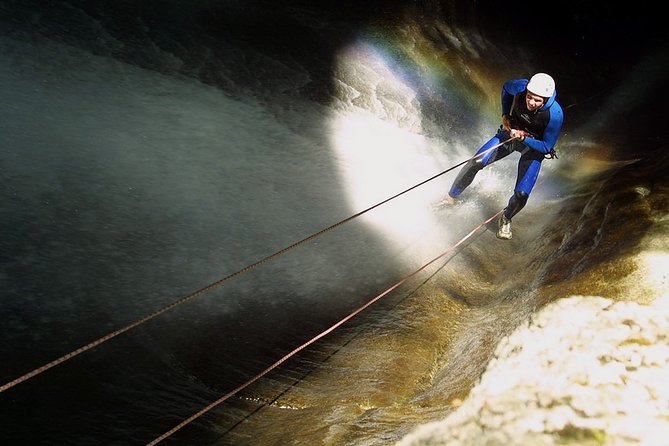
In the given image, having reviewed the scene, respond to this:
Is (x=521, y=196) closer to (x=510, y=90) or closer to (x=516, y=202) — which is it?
(x=516, y=202)

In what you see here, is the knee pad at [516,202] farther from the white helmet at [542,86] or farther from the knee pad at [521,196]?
the white helmet at [542,86]

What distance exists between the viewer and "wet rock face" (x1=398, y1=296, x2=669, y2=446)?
256 cm

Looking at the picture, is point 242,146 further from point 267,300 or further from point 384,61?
point 384,61

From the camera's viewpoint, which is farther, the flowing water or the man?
the man

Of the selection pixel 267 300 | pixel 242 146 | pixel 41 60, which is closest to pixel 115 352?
pixel 267 300

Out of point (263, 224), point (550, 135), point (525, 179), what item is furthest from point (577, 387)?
point (525, 179)

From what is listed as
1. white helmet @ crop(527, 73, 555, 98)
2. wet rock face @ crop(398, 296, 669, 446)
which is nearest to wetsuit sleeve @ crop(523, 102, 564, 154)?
white helmet @ crop(527, 73, 555, 98)

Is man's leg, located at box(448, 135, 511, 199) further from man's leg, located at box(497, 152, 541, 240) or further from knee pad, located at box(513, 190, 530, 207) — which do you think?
knee pad, located at box(513, 190, 530, 207)

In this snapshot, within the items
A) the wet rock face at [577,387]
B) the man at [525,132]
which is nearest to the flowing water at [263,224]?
the wet rock face at [577,387]

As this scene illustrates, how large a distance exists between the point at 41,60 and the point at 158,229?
15.6 feet

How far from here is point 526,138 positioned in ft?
21.6

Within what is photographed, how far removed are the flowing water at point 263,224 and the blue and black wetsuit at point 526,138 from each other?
2.76 feet

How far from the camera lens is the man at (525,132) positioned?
6.26 m

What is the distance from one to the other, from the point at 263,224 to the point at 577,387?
4344mm
